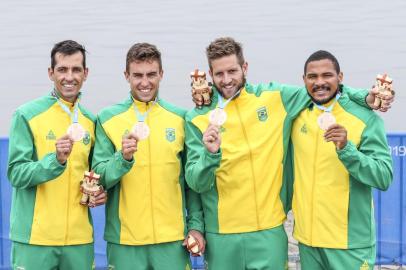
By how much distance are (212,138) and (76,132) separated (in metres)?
0.83

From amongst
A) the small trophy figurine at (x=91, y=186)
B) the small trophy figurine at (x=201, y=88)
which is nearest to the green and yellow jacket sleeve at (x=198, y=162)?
the small trophy figurine at (x=201, y=88)

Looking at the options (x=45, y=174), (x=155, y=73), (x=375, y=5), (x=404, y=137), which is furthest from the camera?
(x=375, y=5)

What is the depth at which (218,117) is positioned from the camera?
401 centimetres

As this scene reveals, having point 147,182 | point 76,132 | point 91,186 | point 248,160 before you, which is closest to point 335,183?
point 248,160

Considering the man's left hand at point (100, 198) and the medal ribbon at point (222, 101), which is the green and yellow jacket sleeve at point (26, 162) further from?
the medal ribbon at point (222, 101)

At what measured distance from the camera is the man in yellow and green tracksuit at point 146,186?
→ 13.9 feet

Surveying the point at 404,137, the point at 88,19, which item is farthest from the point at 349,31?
the point at 88,19

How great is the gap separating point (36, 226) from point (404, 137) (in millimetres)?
3457

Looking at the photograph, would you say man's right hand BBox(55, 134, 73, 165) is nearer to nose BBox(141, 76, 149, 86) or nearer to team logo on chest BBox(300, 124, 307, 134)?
nose BBox(141, 76, 149, 86)

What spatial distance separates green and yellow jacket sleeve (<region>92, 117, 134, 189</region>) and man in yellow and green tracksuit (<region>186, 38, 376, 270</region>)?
420 mm

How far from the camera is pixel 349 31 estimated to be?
23.1ft

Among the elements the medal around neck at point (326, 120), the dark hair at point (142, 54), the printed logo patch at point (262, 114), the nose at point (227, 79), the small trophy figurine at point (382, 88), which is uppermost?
the dark hair at point (142, 54)

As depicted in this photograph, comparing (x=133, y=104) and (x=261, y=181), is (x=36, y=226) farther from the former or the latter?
(x=261, y=181)

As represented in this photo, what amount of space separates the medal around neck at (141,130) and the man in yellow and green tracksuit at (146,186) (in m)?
0.08
